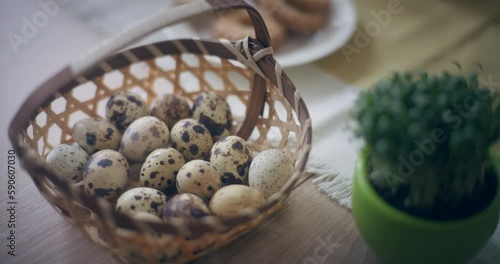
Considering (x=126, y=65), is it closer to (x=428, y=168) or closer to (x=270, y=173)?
(x=270, y=173)

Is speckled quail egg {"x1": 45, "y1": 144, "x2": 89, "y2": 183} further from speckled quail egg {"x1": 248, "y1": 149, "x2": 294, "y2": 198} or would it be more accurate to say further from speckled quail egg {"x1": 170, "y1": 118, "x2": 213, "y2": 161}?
speckled quail egg {"x1": 248, "y1": 149, "x2": 294, "y2": 198}

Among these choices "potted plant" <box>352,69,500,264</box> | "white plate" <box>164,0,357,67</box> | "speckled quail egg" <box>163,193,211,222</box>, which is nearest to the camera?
"potted plant" <box>352,69,500,264</box>

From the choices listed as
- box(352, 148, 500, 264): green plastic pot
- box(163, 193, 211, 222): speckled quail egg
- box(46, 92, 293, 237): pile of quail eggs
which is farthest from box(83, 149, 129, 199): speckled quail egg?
box(352, 148, 500, 264): green plastic pot

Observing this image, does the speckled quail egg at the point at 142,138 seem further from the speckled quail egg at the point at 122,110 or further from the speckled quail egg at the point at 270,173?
the speckled quail egg at the point at 270,173

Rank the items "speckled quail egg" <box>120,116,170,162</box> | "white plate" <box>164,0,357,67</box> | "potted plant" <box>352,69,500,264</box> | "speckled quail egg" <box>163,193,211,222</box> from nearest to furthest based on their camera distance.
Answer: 1. "potted plant" <box>352,69,500,264</box>
2. "speckled quail egg" <box>163,193,211,222</box>
3. "speckled quail egg" <box>120,116,170,162</box>
4. "white plate" <box>164,0,357,67</box>

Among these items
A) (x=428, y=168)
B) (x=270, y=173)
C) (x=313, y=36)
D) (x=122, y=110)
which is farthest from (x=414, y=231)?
(x=313, y=36)

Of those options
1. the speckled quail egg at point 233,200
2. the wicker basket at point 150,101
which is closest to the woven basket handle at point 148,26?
the wicker basket at point 150,101

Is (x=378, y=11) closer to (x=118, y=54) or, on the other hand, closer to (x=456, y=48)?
(x=456, y=48)
